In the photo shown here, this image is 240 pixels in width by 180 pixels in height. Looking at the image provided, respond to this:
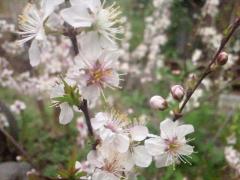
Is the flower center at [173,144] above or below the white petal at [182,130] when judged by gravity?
below

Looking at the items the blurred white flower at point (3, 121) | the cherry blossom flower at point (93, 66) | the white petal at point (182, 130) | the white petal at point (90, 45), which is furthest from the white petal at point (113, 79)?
the blurred white flower at point (3, 121)

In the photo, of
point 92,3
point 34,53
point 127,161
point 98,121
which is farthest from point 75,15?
point 127,161

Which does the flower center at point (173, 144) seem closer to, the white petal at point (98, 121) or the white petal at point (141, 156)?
the white petal at point (141, 156)

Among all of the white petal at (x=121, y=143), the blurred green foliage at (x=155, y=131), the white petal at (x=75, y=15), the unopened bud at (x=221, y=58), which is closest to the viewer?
the white petal at (x=75, y=15)

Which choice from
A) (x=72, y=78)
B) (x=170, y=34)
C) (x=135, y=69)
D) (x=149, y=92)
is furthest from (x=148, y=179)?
(x=170, y=34)

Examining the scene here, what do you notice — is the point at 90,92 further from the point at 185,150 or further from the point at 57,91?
the point at 185,150

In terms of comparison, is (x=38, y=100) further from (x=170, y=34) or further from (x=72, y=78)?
(x=170, y=34)
